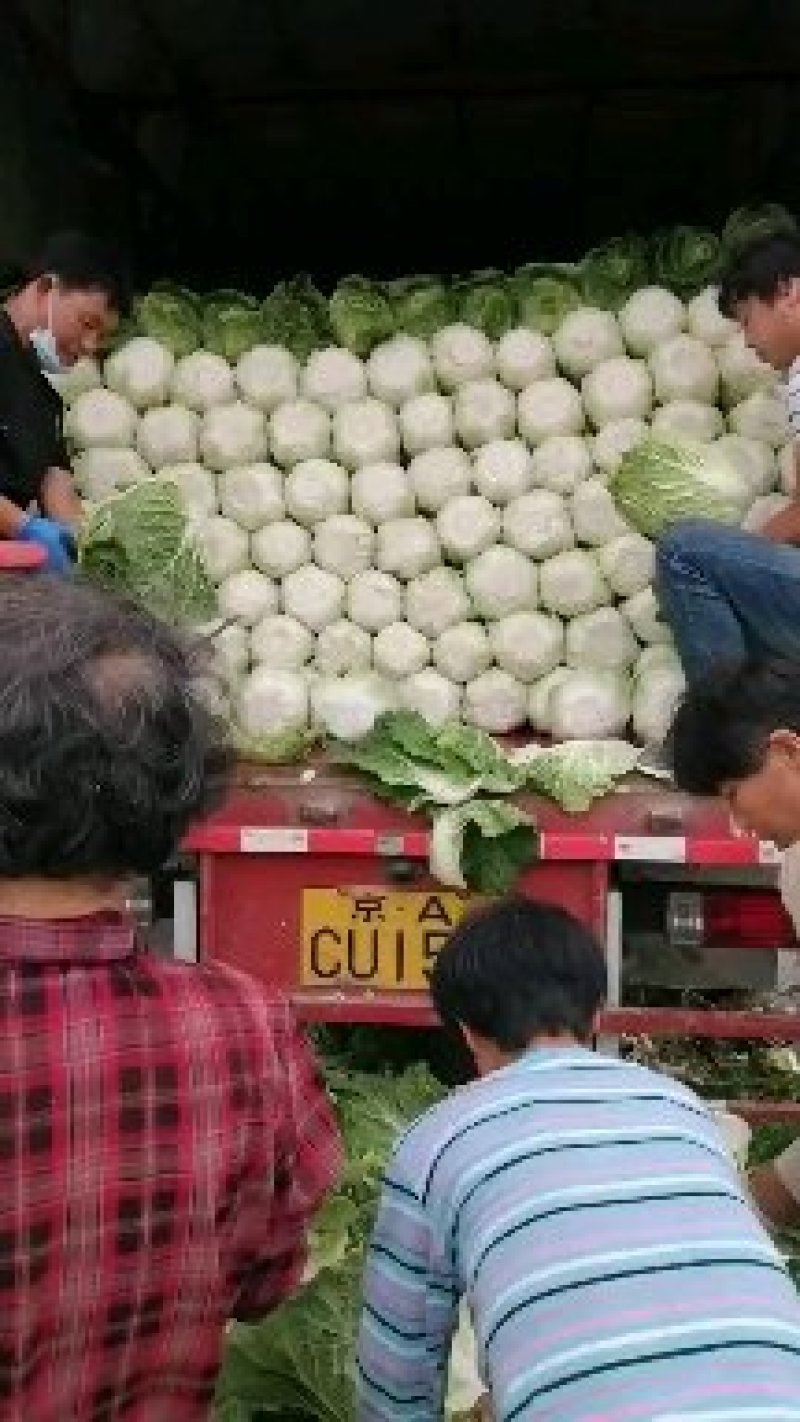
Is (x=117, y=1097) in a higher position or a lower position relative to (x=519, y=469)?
lower

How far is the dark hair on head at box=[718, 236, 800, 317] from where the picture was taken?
415cm

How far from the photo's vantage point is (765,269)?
13.6 ft

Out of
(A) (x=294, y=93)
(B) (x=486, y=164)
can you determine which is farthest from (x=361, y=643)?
(B) (x=486, y=164)

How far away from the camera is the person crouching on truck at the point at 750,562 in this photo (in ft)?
12.9

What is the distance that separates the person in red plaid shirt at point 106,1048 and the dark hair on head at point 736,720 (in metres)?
1.27

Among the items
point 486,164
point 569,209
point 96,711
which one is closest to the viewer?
point 96,711

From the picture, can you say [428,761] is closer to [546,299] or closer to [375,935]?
[375,935]

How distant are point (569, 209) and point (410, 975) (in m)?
7.53

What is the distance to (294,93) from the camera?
718cm

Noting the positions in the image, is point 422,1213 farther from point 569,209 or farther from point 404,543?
point 569,209

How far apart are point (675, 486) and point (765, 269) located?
0.56 m

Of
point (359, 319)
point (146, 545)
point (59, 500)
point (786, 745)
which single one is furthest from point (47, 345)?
point (786, 745)

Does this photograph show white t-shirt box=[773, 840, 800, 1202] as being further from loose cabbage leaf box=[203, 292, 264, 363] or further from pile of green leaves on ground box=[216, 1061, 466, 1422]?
loose cabbage leaf box=[203, 292, 264, 363]

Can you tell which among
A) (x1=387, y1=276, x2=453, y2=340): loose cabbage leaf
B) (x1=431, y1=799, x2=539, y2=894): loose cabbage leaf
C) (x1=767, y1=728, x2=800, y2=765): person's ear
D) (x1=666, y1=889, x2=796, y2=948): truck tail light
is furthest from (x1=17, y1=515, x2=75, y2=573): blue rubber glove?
(x1=767, y1=728, x2=800, y2=765): person's ear
